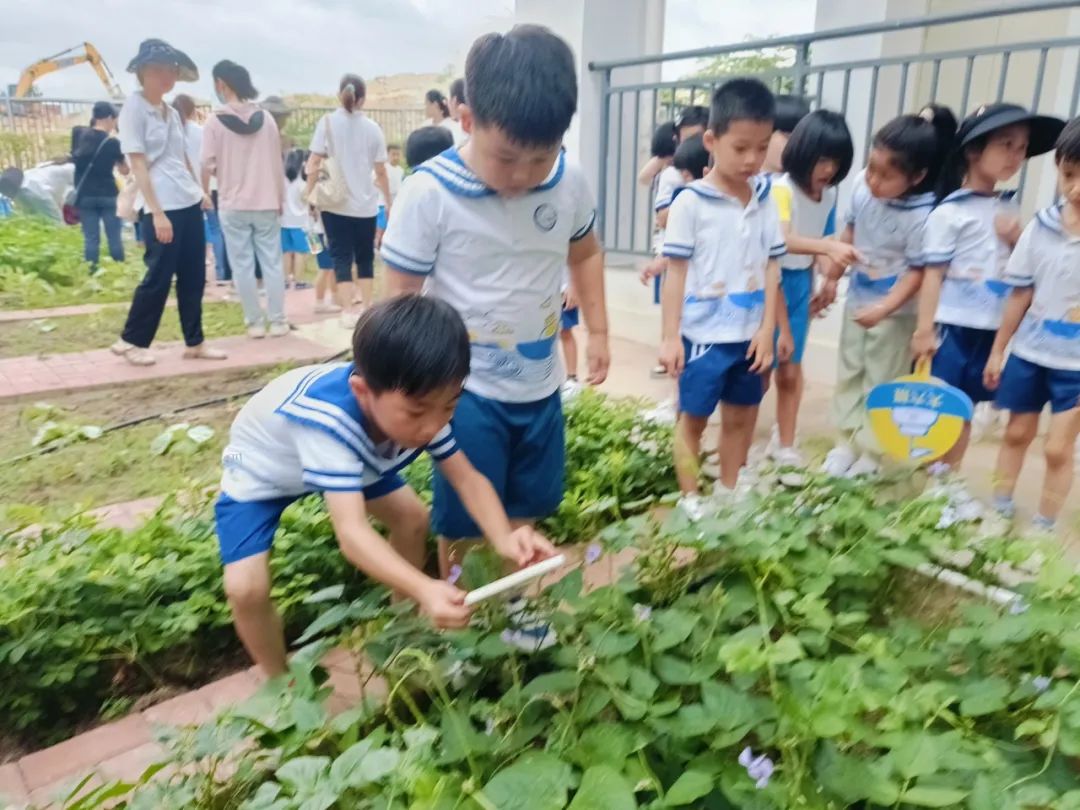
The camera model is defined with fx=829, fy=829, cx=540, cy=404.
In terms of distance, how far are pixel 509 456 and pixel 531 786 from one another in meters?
0.97

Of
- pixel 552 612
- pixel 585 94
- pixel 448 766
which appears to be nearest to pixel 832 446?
pixel 552 612

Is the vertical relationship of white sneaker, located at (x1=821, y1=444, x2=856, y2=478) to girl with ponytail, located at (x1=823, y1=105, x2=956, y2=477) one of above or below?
below

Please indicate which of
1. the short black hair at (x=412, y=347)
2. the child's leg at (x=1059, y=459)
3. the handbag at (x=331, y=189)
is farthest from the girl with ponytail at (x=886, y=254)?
the handbag at (x=331, y=189)

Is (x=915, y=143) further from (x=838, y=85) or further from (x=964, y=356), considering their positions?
(x=838, y=85)

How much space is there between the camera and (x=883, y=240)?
3.21 metres

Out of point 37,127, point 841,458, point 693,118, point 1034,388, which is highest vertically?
point 37,127

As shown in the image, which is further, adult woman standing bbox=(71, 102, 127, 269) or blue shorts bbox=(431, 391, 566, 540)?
adult woman standing bbox=(71, 102, 127, 269)

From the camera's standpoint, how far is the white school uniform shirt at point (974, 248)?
2912 millimetres

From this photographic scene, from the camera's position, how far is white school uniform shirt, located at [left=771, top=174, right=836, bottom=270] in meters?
3.20

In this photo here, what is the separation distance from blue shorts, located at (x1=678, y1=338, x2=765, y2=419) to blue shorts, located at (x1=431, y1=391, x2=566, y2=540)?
2.38 ft

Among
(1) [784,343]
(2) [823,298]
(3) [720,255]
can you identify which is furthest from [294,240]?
(3) [720,255]

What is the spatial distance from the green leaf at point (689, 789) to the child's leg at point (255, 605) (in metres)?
0.98

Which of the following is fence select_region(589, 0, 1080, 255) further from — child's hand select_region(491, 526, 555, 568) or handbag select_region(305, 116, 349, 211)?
child's hand select_region(491, 526, 555, 568)

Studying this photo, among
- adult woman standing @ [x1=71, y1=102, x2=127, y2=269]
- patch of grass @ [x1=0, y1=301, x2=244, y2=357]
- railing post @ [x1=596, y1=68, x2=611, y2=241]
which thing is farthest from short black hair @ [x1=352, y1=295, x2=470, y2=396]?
adult woman standing @ [x1=71, y1=102, x2=127, y2=269]
